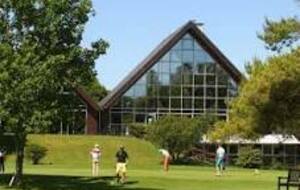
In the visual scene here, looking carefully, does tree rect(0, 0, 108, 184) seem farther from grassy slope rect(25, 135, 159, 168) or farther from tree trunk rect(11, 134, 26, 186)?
grassy slope rect(25, 135, 159, 168)

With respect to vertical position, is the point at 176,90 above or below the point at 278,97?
above

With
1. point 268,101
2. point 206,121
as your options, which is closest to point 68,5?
point 268,101

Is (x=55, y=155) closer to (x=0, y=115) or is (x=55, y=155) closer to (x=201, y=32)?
(x=201, y=32)

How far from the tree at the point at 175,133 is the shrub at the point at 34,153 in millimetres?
9660

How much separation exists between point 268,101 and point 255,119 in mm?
3147

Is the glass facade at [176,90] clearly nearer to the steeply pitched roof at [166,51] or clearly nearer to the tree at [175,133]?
the steeply pitched roof at [166,51]

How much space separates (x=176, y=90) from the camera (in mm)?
87562

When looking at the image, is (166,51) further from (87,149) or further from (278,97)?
(278,97)

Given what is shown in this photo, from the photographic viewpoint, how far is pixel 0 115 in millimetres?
34000

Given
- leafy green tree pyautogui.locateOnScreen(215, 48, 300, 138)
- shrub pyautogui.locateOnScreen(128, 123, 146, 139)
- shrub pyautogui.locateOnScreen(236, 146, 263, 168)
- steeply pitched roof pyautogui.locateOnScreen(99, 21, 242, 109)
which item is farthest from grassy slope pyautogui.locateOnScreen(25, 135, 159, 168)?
leafy green tree pyautogui.locateOnScreen(215, 48, 300, 138)

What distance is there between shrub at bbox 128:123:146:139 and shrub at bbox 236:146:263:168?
45.0 feet

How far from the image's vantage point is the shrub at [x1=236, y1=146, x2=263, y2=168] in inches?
2813

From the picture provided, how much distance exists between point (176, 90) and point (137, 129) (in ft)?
19.8

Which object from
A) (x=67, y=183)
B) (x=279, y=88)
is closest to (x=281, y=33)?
(x=279, y=88)
